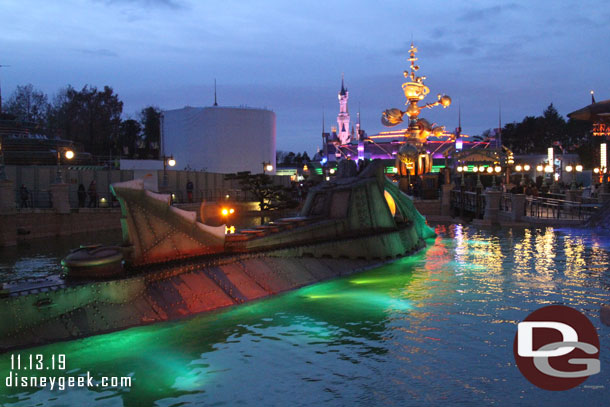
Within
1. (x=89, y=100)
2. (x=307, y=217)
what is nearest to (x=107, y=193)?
(x=307, y=217)

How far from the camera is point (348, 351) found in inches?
348

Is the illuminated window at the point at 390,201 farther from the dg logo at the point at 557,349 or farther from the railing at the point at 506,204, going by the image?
the railing at the point at 506,204

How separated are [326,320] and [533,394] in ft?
14.5

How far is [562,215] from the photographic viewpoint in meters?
30.4

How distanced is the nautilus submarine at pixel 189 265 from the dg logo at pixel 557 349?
5.46 m

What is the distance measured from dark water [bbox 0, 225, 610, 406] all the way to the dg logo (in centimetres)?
18

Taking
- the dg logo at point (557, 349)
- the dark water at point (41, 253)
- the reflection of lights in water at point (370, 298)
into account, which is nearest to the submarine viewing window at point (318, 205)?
the reflection of lights in water at point (370, 298)

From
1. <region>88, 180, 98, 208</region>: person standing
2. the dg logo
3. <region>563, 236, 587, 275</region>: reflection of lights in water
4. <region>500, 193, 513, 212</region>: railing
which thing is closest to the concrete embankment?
<region>88, 180, 98, 208</region>: person standing

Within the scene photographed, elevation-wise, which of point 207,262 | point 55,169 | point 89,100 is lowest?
point 207,262

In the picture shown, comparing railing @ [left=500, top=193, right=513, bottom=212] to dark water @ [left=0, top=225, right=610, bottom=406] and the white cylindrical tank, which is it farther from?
the white cylindrical tank

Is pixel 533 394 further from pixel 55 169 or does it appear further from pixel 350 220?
pixel 55 169

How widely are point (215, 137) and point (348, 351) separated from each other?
5138 centimetres

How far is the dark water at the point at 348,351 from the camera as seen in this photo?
23.1ft

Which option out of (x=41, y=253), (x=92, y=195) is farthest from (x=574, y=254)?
(x=92, y=195)
